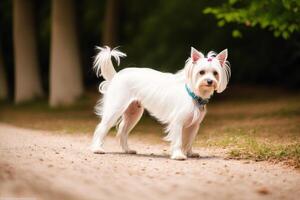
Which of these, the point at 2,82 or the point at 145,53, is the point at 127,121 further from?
the point at 2,82

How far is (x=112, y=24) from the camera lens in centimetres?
3017

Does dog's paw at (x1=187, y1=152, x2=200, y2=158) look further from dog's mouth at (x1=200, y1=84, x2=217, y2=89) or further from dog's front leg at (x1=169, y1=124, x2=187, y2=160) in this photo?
dog's mouth at (x1=200, y1=84, x2=217, y2=89)

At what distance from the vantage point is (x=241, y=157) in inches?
461

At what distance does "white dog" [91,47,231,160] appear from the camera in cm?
1068

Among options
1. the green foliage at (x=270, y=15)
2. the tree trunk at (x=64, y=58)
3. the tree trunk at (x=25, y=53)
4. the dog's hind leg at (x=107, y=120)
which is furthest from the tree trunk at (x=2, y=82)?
the dog's hind leg at (x=107, y=120)

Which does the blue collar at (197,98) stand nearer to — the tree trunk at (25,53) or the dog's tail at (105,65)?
the dog's tail at (105,65)

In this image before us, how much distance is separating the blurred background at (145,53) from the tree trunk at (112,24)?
0.02 metres

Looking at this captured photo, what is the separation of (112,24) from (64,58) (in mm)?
3325

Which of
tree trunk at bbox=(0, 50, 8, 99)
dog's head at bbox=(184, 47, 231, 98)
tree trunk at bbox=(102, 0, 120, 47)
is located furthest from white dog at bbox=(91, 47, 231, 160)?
tree trunk at bbox=(0, 50, 8, 99)

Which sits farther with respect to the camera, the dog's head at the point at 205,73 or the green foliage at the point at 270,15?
the green foliage at the point at 270,15

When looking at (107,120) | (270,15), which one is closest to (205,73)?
(107,120)

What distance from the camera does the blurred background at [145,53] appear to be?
81.9 ft

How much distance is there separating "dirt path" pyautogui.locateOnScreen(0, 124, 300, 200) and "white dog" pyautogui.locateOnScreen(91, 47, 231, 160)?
425 millimetres

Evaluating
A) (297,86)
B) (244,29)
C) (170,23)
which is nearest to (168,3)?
(170,23)
